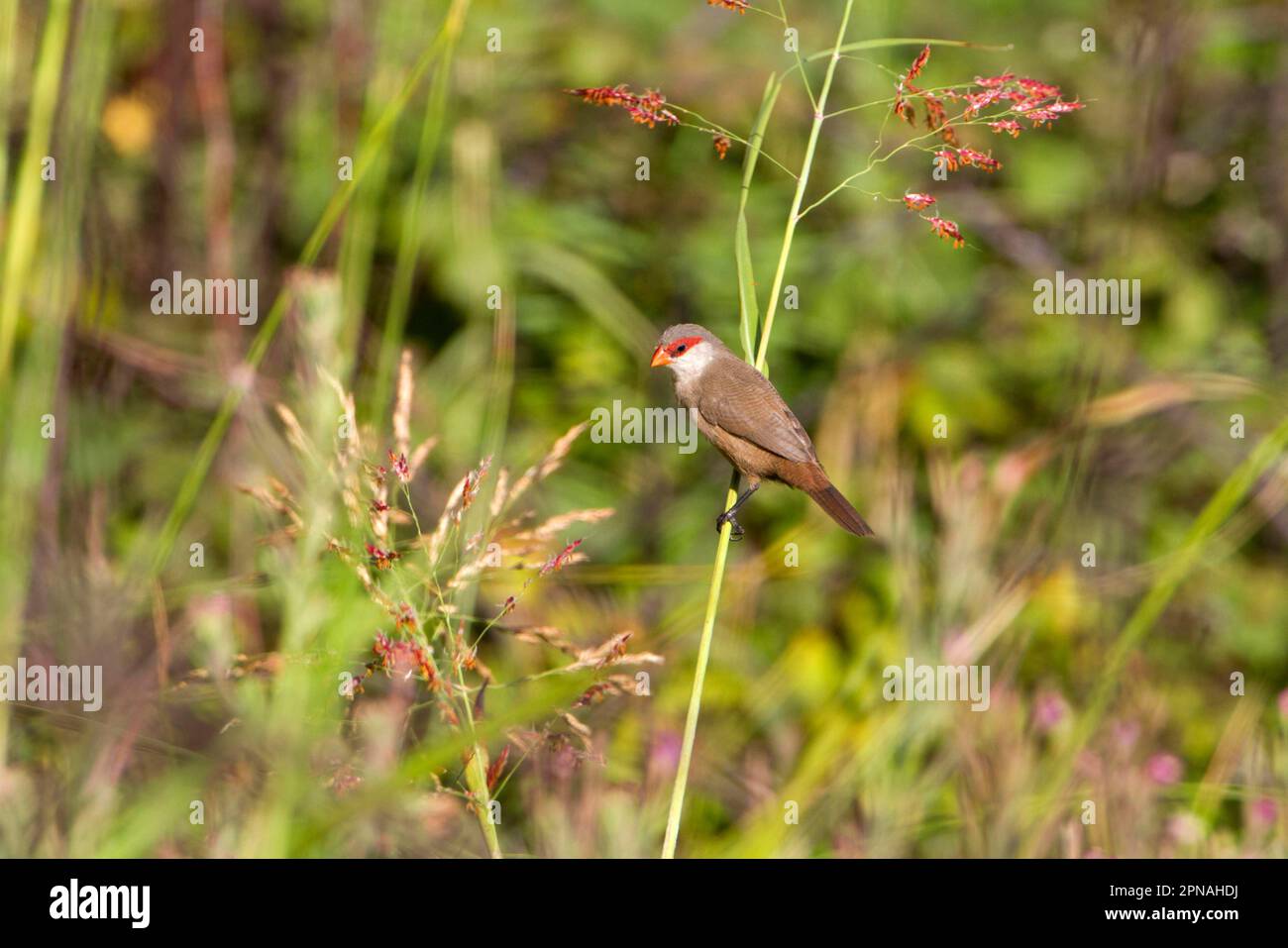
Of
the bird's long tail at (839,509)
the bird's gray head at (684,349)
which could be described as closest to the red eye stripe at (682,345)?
the bird's gray head at (684,349)

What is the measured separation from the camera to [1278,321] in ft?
18.2

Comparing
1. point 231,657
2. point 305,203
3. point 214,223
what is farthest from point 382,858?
point 305,203

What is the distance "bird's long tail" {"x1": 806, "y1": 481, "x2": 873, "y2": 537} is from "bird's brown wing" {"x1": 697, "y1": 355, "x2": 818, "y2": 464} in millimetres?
83

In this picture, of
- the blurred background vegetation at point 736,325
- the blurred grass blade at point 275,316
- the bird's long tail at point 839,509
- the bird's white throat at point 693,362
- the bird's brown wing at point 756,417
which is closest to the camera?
the blurred grass blade at point 275,316

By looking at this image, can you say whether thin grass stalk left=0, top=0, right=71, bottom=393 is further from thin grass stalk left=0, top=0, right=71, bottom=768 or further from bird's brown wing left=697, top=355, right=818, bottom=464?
bird's brown wing left=697, top=355, right=818, bottom=464

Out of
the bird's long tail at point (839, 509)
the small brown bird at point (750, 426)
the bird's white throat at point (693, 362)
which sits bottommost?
the bird's long tail at point (839, 509)

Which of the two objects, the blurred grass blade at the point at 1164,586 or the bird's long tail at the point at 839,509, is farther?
the bird's long tail at the point at 839,509

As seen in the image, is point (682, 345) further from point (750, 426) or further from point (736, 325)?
point (736, 325)

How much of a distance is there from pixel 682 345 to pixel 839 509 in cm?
55

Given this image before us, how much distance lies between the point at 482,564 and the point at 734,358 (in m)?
1.18

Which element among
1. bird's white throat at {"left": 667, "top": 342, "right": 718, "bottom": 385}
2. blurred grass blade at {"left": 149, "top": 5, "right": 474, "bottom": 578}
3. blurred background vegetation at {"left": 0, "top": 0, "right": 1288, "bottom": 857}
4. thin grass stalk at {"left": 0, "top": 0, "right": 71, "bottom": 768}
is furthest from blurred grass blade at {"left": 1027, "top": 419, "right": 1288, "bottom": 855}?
thin grass stalk at {"left": 0, "top": 0, "right": 71, "bottom": 768}

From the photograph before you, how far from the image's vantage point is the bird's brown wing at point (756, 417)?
270cm

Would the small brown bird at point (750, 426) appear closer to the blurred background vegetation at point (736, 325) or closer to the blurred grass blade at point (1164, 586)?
the blurred background vegetation at point (736, 325)

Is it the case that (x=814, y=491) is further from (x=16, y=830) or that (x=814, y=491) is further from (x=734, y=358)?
(x=16, y=830)
